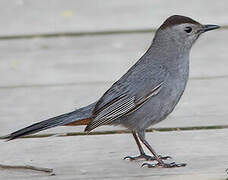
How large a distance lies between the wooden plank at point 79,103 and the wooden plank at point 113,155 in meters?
0.19

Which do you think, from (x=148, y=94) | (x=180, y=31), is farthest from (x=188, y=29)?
(x=148, y=94)

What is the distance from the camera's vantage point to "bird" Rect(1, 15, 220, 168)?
4.28 metres

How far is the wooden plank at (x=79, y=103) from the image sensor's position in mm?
4660

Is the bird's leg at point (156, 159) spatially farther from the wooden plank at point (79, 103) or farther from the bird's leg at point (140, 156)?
the wooden plank at point (79, 103)

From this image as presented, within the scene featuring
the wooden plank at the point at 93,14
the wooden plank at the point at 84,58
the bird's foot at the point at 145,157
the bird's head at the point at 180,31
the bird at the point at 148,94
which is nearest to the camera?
the bird's foot at the point at 145,157

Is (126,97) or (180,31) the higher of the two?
(180,31)

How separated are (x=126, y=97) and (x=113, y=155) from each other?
1.26 ft

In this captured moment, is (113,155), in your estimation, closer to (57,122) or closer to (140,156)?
(140,156)

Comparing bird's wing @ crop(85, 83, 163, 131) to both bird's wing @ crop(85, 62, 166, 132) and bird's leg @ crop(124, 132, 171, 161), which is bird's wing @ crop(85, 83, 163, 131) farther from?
bird's leg @ crop(124, 132, 171, 161)

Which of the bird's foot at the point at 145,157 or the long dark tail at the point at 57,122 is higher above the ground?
the long dark tail at the point at 57,122

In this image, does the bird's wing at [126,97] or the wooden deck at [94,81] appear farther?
the bird's wing at [126,97]

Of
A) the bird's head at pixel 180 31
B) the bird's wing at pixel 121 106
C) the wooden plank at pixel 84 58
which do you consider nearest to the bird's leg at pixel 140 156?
the bird's wing at pixel 121 106

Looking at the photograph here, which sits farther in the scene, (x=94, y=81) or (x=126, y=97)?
(x=94, y=81)

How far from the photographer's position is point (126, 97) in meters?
4.46
